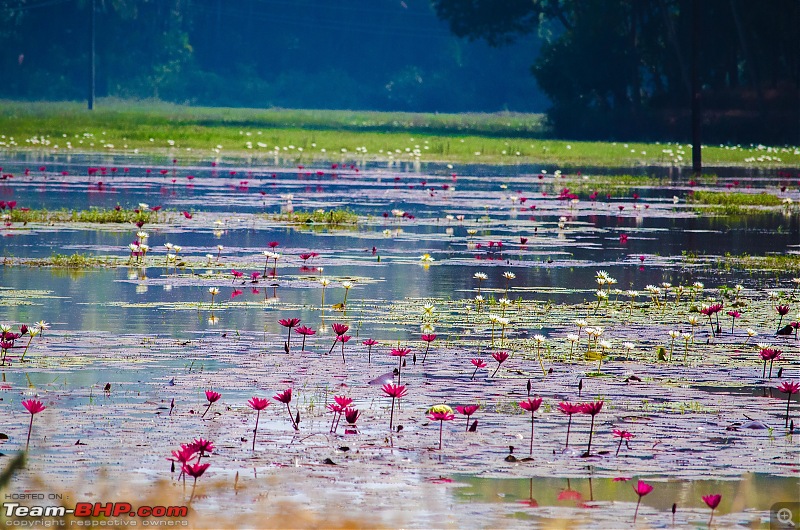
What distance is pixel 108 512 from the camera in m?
5.70

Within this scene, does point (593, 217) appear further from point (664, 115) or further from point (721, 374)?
point (664, 115)

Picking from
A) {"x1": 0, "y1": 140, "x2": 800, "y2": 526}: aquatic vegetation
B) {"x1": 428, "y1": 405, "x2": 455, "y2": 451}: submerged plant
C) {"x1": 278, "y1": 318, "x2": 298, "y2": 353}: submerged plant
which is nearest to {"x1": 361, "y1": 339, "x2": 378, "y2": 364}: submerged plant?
{"x1": 0, "y1": 140, "x2": 800, "y2": 526}: aquatic vegetation

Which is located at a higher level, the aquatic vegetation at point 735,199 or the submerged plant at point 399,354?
the aquatic vegetation at point 735,199

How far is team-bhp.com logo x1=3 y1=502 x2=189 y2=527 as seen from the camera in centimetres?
552

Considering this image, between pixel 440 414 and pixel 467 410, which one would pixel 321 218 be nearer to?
pixel 467 410

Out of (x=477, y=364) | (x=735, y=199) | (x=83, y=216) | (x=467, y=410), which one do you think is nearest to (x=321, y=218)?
(x=83, y=216)

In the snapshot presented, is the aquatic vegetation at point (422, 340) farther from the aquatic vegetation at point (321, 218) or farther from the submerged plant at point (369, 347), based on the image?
the aquatic vegetation at point (321, 218)

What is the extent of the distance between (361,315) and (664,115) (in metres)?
50.6

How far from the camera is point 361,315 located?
38.9ft

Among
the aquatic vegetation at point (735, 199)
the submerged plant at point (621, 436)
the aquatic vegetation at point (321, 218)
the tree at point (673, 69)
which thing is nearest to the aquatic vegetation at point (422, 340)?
the submerged plant at point (621, 436)

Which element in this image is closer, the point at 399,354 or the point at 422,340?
the point at 399,354

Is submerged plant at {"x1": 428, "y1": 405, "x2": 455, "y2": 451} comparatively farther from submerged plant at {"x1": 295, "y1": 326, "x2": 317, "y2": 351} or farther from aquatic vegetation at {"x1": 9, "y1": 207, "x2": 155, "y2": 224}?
aquatic vegetation at {"x1": 9, "y1": 207, "x2": 155, "y2": 224}

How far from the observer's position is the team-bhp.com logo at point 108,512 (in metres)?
5.52

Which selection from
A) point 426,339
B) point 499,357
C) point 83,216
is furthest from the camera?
point 83,216
